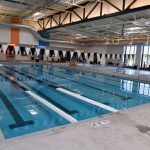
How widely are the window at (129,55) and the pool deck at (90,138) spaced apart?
17.7m

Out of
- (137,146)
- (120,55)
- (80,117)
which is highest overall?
(120,55)

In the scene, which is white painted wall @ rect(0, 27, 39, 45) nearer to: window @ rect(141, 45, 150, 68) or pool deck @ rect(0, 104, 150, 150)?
window @ rect(141, 45, 150, 68)

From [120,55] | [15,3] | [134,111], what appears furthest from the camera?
[120,55]

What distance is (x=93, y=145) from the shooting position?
2.14m

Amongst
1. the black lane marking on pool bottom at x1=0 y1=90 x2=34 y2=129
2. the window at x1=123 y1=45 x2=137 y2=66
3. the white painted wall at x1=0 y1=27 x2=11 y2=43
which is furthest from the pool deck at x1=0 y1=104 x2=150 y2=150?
the window at x1=123 y1=45 x2=137 y2=66

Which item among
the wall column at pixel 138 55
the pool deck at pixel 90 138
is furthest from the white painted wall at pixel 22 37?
the pool deck at pixel 90 138

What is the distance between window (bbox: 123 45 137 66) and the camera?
773 inches

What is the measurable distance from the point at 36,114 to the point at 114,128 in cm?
206

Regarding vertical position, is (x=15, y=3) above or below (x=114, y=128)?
above

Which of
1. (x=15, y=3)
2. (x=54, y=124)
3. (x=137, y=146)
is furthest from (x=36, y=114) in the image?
(x=15, y=3)

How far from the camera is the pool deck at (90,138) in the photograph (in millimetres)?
2096

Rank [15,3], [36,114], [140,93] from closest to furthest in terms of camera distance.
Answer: [36,114]
[140,93]
[15,3]

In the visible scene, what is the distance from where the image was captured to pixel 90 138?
231 cm

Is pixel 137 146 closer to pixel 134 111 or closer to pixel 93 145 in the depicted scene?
pixel 93 145
